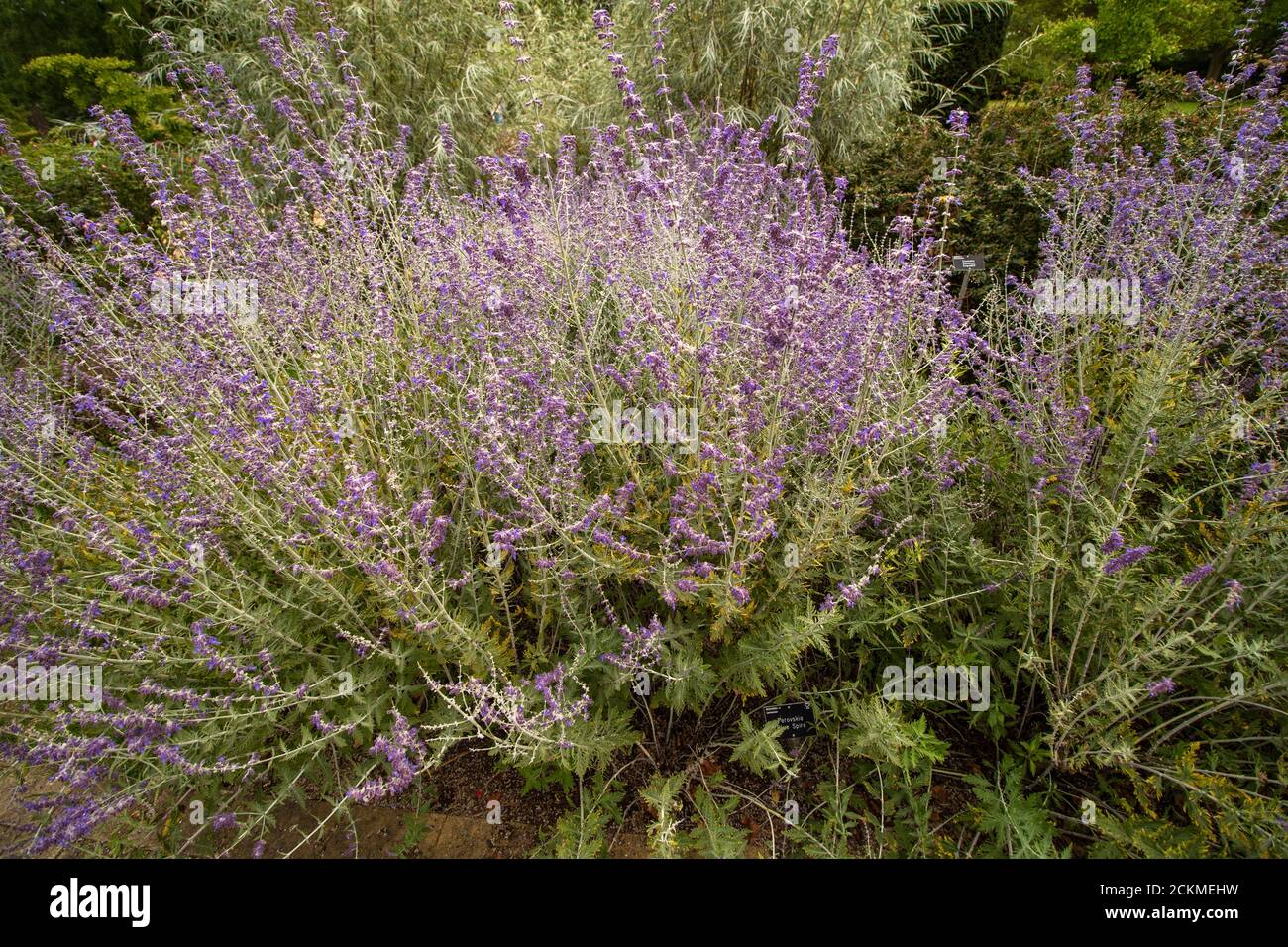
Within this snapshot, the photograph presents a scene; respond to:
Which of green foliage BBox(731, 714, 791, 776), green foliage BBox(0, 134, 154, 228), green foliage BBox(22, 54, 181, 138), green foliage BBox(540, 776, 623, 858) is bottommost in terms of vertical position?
green foliage BBox(540, 776, 623, 858)

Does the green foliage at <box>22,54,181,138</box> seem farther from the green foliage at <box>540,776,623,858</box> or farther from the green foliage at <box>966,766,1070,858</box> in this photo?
the green foliage at <box>966,766,1070,858</box>

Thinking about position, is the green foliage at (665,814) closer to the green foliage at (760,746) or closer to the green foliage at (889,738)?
the green foliage at (760,746)

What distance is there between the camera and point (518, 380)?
2402 millimetres

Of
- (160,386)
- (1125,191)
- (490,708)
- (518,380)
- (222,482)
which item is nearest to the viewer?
(490,708)

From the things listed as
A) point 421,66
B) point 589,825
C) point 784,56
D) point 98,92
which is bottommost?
point 589,825

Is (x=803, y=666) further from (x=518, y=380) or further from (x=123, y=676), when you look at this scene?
(x=123, y=676)

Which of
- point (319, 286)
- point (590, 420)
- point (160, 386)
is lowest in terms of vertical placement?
point (590, 420)

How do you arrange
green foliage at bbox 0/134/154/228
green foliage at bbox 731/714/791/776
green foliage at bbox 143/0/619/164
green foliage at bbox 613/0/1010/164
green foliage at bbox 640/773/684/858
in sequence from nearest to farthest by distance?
1. green foliage at bbox 640/773/684/858
2. green foliage at bbox 731/714/791/776
3. green foliage at bbox 0/134/154/228
4. green foliage at bbox 613/0/1010/164
5. green foliage at bbox 143/0/619/164

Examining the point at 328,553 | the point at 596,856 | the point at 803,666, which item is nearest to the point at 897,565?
the point at 803,666

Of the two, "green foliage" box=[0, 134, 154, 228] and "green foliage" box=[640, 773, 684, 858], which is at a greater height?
"green foliage" box=[0, 134, 154, 228]

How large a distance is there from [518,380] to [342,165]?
2219mm

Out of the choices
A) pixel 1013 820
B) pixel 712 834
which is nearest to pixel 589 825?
pixel 712 834

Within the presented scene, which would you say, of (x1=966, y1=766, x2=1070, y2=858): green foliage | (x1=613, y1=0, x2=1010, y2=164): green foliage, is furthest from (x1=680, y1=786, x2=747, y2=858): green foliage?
(x1=613, y1=0, x2=1010, y2=164): green foliage

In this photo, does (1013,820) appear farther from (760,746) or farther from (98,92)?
(98,92)
